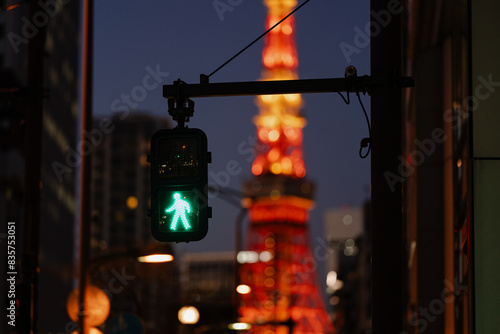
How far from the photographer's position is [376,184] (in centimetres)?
831

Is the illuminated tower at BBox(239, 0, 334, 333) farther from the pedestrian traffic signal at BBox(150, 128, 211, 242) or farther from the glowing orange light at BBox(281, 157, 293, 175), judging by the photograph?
the pedestrian traffic signal at BBox(150, 128, 211, 242)

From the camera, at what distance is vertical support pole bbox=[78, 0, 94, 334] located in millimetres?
14562

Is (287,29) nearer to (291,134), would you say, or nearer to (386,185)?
(291,134)

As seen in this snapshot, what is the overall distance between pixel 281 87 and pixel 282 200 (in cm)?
10443

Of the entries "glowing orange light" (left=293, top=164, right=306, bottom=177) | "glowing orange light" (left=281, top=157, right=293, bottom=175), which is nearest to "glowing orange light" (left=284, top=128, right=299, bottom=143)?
"glowing orange light" (left=281, top=157, right=293, bottom=175)

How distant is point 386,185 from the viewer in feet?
27.1

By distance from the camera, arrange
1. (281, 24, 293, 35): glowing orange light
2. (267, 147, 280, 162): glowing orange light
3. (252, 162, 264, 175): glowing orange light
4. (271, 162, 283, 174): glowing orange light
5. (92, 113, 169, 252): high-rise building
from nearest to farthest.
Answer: (281, 24, 293, 35): glowing orange light < (267, 147, 280, 162): glowing orange light < (271, 162, 283, 174): glowing orange light < (252, 162, 264, 175): glowing orange light < (92, 113, 169, 252): high-rise building

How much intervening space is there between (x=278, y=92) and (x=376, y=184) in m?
1.38

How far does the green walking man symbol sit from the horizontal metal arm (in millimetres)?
1420

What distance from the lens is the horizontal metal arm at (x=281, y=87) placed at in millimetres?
8555

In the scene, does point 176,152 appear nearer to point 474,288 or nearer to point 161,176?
point 161,176

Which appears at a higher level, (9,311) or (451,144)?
(451,144)

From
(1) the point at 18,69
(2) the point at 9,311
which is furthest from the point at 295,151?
(2) the point at 9,311

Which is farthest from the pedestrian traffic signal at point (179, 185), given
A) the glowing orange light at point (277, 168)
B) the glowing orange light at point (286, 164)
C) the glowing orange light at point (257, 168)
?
the glowing orange light at point (257, 168)
